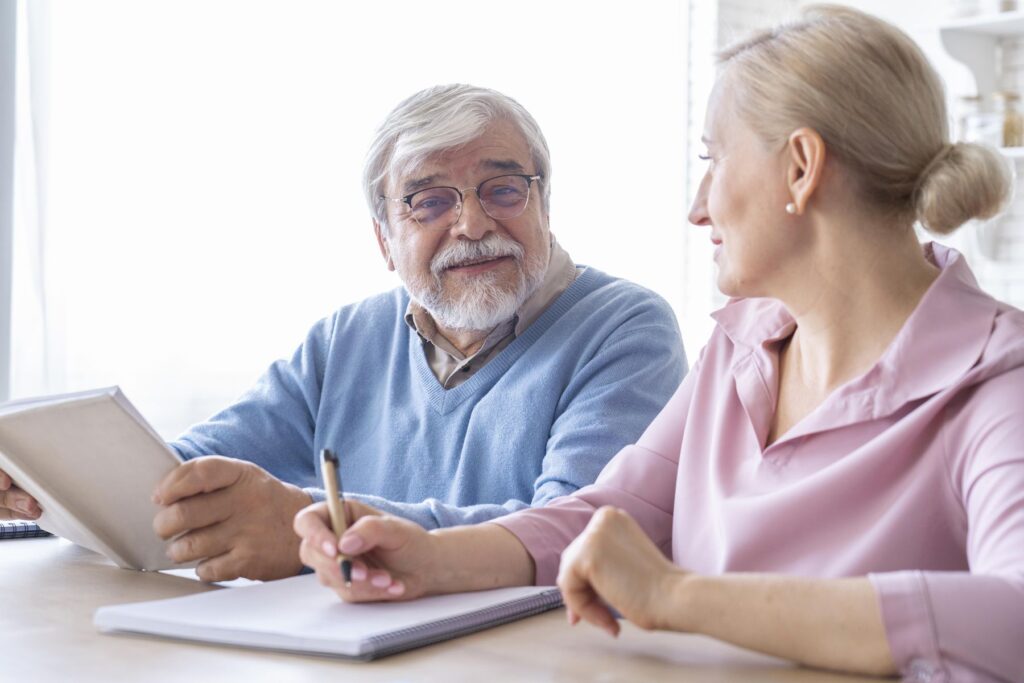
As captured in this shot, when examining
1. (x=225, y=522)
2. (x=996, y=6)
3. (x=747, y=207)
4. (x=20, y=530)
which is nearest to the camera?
(x=747, y=207)

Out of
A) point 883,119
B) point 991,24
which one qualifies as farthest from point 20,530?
point 991,24

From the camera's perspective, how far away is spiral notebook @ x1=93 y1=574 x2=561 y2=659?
1158mm

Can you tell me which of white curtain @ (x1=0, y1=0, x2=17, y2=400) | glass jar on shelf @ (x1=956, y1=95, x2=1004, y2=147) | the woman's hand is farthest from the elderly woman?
glass jar on shelf @ (x1=956, y1=95, x2=1004, y2=147)

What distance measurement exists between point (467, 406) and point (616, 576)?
3.46ft

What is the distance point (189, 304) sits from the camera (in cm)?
310

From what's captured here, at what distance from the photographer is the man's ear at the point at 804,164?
1.36m

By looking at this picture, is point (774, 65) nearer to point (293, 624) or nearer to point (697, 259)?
point (293, 624)

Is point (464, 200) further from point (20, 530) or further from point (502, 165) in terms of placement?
point (20, 530)

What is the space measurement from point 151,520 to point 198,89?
5.74 ft

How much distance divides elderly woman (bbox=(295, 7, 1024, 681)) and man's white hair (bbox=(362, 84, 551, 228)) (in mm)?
740

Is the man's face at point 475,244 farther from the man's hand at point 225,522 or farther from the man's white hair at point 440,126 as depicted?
the man's hand at point 225,522

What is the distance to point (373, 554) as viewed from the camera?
4.38 ft

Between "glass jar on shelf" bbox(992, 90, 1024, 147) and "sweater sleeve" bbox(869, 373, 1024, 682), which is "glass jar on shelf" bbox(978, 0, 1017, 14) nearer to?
"glass jar on shelf" bbox(992, 90, 1024, 147)

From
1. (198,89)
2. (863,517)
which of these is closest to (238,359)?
(198,89)
